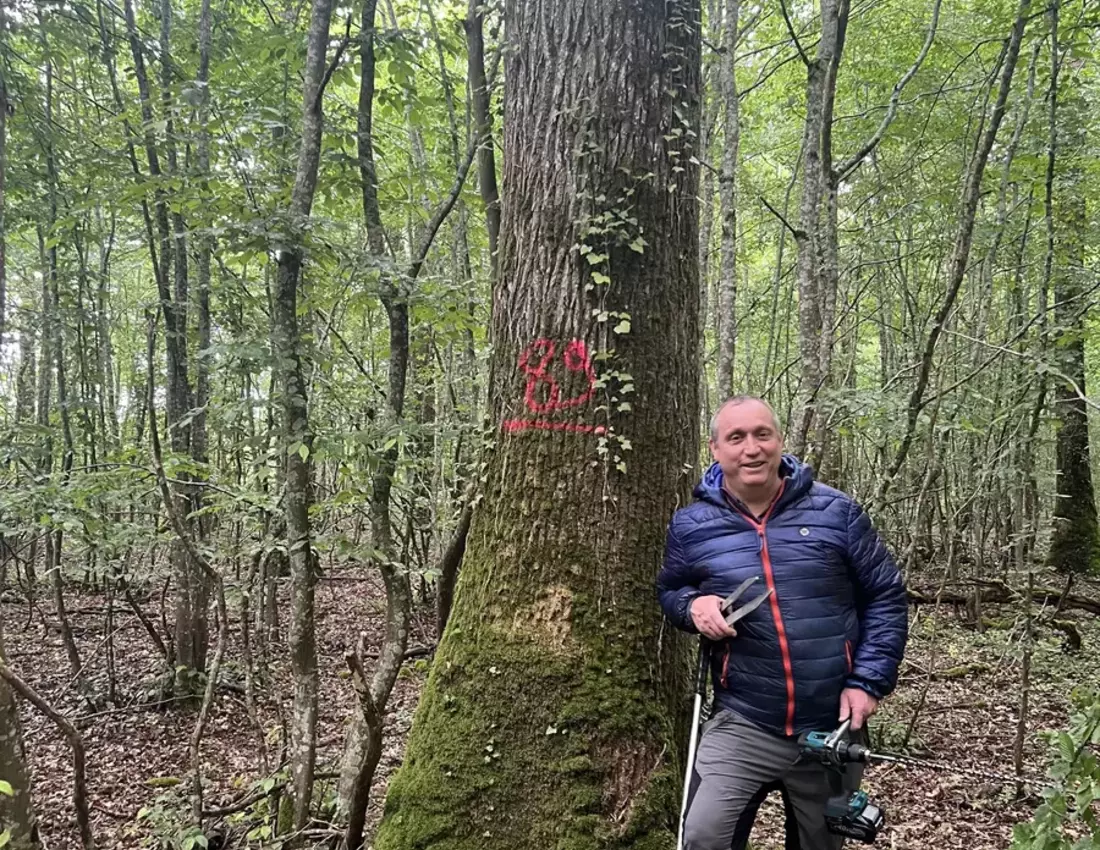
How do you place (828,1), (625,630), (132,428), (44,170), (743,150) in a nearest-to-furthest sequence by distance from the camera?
(625,630) → (828,1) → (44,170) → (743,150) → (132,428)

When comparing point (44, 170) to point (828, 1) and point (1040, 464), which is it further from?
point (1040, 464)

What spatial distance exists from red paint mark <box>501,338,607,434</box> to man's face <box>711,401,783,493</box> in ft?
1.57

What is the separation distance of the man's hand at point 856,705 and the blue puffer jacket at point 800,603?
26mm

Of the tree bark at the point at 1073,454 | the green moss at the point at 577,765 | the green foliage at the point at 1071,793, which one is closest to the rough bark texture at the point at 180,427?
the green moss at the point at 577,765

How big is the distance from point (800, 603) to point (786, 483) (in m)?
0.44

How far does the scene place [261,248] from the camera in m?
3.57

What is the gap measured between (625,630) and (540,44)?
7.95ft


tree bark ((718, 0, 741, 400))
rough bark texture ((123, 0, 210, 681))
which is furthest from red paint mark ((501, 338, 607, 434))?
rough bark texture ((123, 0, 210, 681))

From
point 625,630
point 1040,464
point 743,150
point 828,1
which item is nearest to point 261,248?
point 625,630

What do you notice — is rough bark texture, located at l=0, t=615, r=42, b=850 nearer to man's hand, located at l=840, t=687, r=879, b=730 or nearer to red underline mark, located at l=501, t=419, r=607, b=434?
red underline mark, located at l=501, t=419, r=607, b=434

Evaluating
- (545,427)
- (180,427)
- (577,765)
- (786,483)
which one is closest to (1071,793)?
(786,483)

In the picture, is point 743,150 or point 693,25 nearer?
point 693,25

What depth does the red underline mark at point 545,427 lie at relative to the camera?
111 inches

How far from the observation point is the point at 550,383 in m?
2.87
